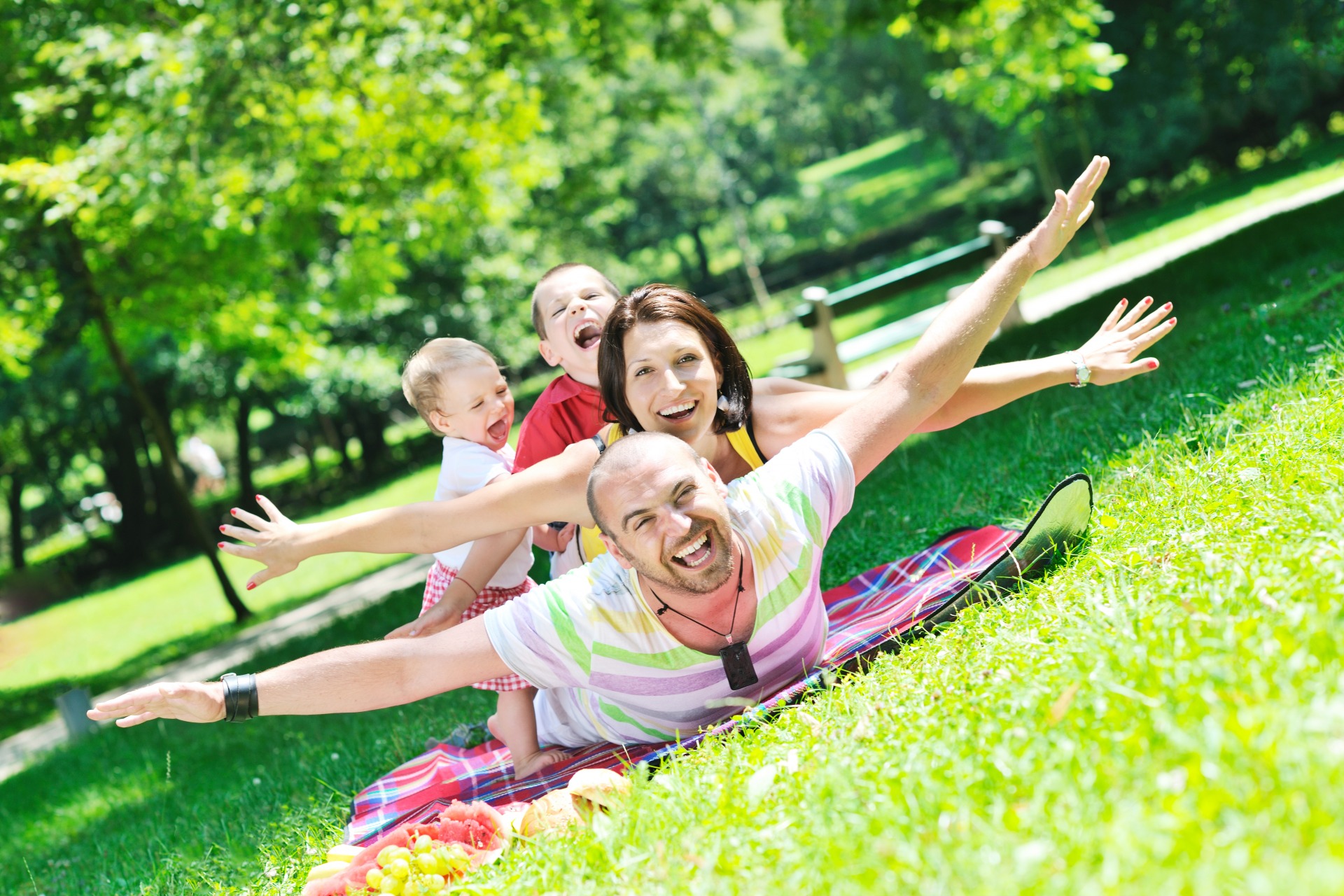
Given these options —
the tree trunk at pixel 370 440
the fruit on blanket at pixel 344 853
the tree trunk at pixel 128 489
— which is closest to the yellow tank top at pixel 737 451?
the fruit on blanket at pixel 344 853

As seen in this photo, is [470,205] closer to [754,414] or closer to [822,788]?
[754,414]

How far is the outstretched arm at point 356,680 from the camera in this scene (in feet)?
11.1

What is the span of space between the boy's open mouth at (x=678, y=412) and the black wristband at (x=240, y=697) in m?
1.55

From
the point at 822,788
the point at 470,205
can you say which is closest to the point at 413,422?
the point at 470,205

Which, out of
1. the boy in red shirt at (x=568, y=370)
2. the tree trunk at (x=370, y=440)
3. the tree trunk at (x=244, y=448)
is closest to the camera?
the boy in red shirt at (x=568, y=370)

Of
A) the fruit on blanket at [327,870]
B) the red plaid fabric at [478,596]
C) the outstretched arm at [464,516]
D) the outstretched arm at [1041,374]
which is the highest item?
the outstretched arm at [464,516]

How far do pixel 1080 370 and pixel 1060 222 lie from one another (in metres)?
0.52

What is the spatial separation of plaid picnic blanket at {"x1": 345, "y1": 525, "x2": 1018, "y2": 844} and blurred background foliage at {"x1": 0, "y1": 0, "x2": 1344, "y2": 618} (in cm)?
577

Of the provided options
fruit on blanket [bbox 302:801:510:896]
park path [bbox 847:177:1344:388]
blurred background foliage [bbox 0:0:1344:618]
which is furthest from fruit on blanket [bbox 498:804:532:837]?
park path [bbox 847:177:1344:388]

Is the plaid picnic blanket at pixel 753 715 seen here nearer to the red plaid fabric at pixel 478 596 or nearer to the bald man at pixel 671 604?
the bald man at pixel 671 604

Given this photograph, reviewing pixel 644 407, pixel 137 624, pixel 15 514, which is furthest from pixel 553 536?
pixel 15 514

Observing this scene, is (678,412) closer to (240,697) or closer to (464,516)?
(464,516)

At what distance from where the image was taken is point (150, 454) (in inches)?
1142

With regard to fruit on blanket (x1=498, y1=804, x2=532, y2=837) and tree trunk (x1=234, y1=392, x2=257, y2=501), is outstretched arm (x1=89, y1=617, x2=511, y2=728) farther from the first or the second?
tree trunk (x1=234, y1=392, x2=257, y2=501)
